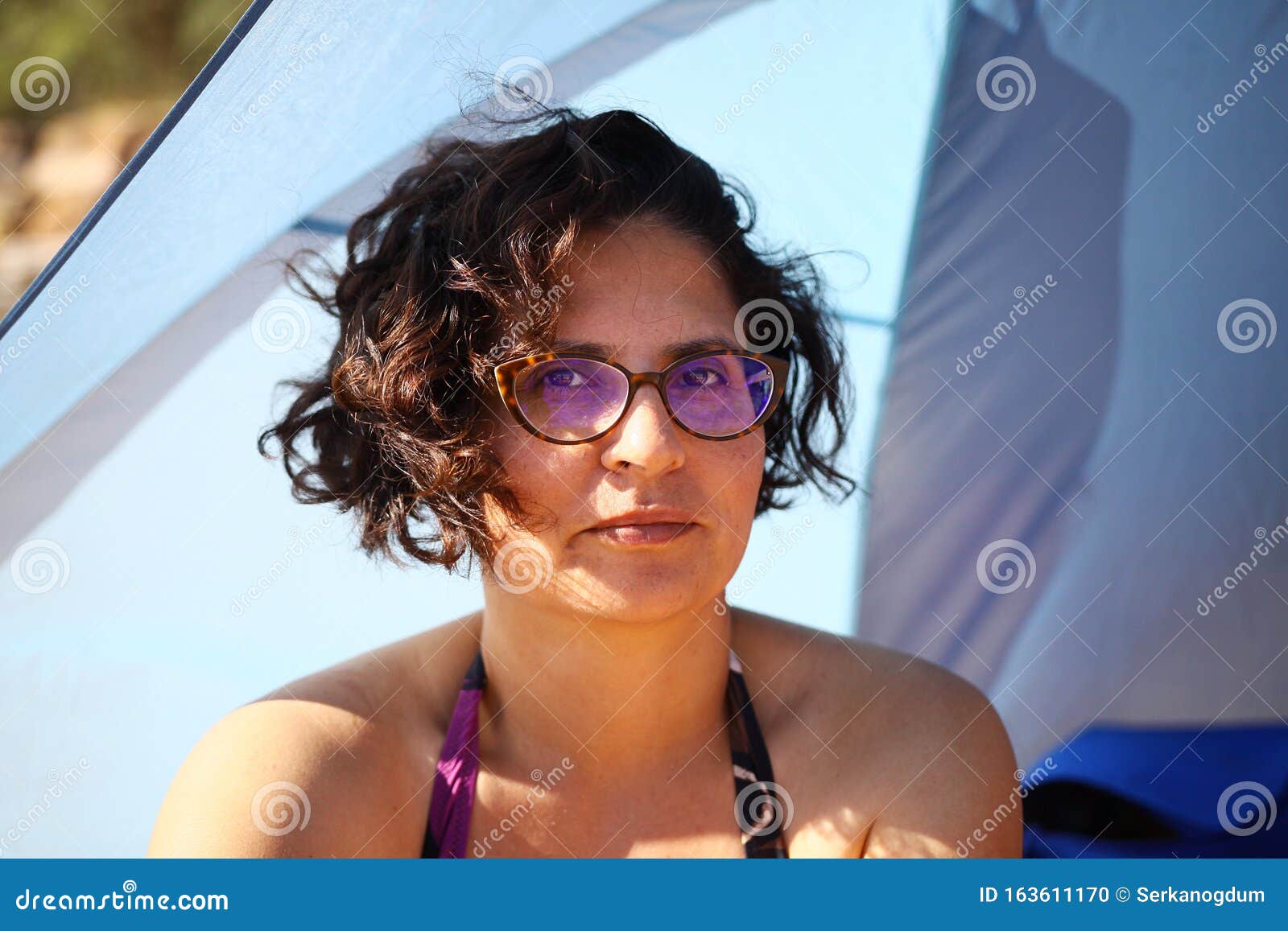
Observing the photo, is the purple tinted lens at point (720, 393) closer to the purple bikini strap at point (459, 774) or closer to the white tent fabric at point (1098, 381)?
the purple bikini strap at point (459, 774)

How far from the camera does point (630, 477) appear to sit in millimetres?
1485

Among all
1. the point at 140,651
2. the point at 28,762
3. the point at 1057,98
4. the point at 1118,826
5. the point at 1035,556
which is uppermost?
the point at 1057,98

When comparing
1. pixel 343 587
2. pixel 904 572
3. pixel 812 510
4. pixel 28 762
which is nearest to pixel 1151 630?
pixel 904 572

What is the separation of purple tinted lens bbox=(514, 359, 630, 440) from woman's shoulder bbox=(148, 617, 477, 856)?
20.1 inches

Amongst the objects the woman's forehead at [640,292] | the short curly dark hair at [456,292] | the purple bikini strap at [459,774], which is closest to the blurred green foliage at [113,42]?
the short curly dark hair at [456,292]

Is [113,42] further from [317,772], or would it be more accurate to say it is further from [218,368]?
[317,772]

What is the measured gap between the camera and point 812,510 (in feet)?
7.50

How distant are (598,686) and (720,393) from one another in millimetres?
477

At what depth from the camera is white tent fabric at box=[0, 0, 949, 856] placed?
5.03 feet

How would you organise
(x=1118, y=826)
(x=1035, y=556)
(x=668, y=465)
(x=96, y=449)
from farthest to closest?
(x=1035, y=556), (x=1118, y=826), (x=96, y=449), (x=668, y=465)

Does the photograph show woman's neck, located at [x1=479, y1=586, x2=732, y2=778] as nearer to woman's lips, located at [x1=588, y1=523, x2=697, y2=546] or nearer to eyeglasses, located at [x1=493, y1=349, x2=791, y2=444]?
woman's lips, located at [x1=588, y1=523, x2=697, y2=546]

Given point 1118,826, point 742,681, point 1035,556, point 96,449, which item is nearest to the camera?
point 96,449

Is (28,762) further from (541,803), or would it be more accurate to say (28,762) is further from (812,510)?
(812,510)

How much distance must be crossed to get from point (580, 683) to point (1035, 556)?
1.15m
